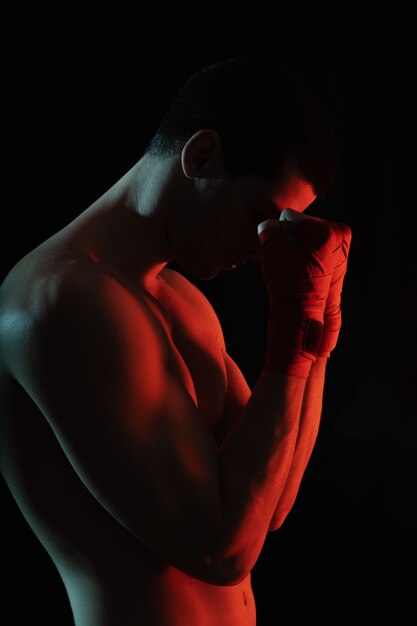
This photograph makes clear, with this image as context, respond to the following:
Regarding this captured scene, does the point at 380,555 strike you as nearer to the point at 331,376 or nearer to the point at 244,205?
the point at 331,376

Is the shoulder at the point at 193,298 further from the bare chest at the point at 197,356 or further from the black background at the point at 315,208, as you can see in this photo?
the black background at the point at 315,208

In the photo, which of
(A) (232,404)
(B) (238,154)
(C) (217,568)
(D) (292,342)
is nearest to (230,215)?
(B) (238,154)

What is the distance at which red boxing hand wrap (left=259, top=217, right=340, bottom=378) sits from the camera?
0.99 meters

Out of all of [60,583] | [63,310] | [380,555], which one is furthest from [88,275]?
[380,555]

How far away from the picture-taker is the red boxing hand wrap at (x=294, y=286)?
99 cm

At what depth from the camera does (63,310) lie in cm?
90

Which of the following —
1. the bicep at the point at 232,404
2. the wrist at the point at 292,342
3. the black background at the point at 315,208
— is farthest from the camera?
the black background at the point at 315,208

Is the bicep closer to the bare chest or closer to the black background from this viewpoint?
the bare chest

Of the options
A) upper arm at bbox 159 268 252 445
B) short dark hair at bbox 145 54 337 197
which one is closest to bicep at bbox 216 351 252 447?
upper arm at bbox 159 268 252 445

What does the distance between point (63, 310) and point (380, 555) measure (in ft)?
3.76

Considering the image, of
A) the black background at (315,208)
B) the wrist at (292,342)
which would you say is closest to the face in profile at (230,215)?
the wrist at (292,342)

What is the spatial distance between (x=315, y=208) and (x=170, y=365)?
2.86ft

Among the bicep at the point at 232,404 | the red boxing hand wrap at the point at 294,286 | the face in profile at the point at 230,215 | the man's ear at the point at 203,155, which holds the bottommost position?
the bicep at the point at 232,404

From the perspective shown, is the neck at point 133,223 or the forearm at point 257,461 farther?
the neck at point 133,223
